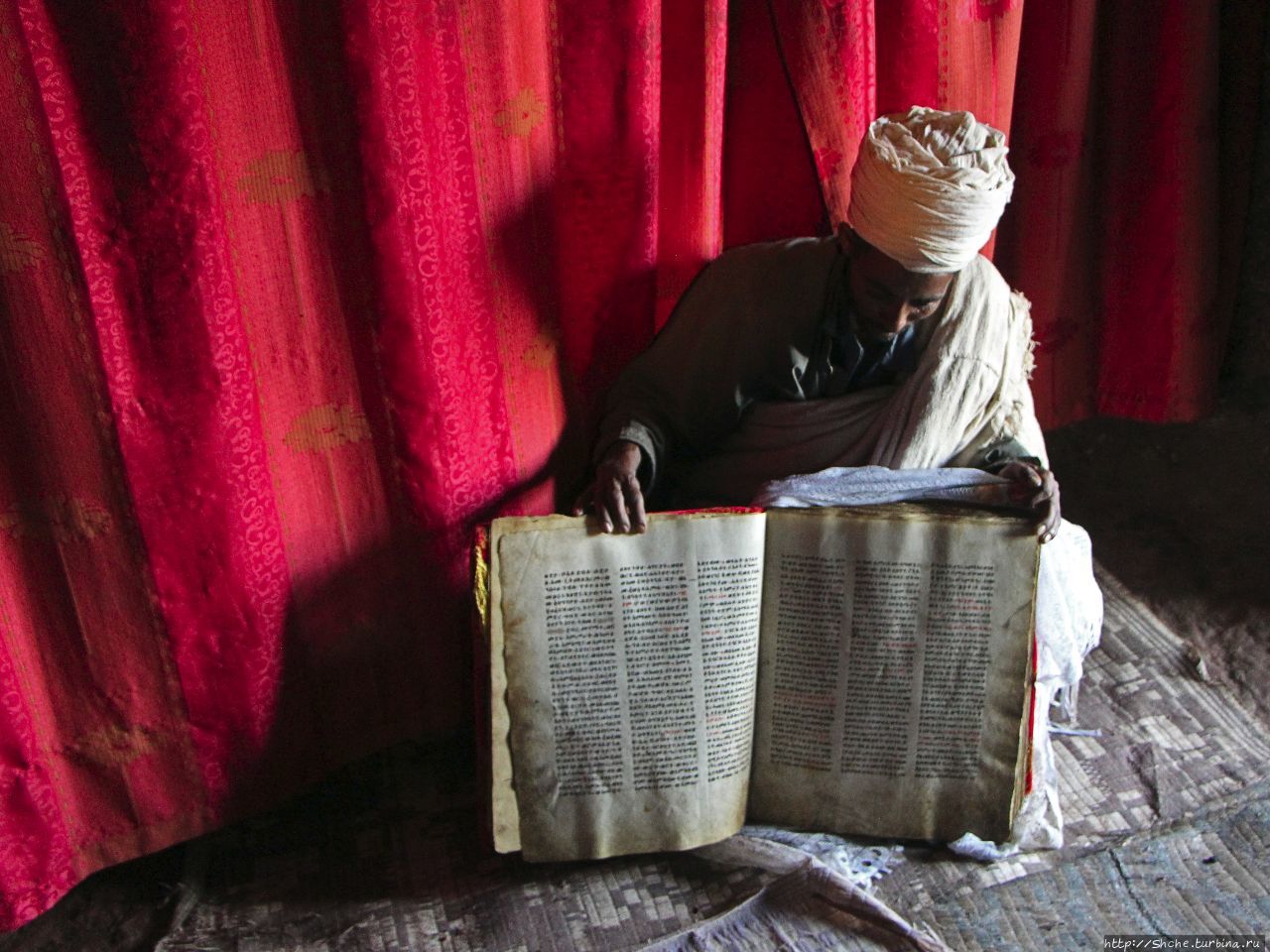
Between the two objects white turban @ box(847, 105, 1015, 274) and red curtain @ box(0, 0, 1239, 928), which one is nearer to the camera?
red curtain @ box(0, 0, 1239, 928)

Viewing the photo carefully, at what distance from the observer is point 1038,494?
1263 mm

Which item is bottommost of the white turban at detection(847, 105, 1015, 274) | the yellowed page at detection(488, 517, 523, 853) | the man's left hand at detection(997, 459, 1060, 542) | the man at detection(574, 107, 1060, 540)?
the yellowed page at detection(488, 517, 523, 853)

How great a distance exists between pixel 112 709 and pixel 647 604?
635 millimetres

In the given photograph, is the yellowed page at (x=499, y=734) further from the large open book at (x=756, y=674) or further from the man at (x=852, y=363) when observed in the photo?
the man at (x=852, y=363)

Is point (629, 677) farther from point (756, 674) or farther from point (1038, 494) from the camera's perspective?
point (1038, 494)

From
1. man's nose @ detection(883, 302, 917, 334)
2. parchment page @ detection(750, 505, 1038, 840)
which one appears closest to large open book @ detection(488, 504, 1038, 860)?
parchment page @ detection(750, 505, 1038, 840)

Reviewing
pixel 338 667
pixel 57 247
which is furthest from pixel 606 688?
pixel 57 247

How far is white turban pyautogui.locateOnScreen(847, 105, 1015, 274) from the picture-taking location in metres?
1.20

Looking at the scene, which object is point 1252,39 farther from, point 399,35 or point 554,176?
point 399,35

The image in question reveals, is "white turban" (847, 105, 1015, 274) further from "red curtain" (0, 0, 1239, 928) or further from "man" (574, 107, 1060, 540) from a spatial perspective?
"red curtain" (0, 0, 1239, 928)

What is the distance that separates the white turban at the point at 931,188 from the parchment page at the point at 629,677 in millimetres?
360

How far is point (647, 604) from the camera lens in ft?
4.13

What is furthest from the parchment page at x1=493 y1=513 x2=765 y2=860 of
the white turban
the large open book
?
the white turban

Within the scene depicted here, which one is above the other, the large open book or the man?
the man
